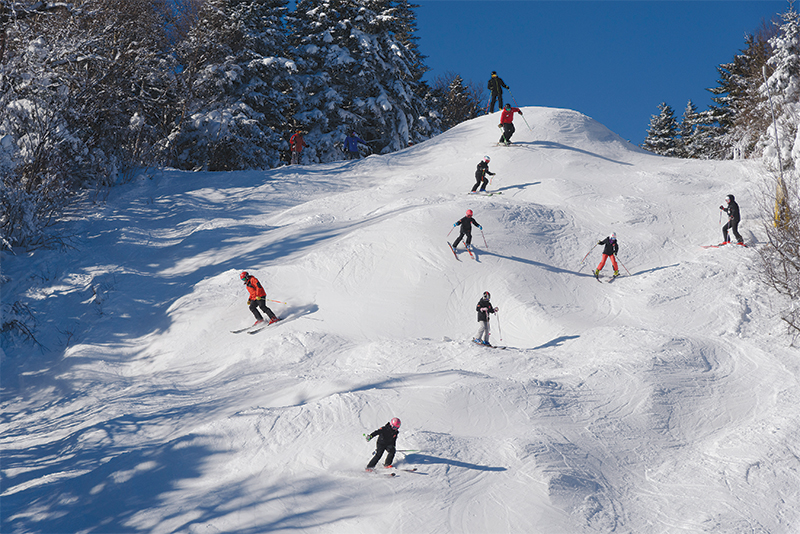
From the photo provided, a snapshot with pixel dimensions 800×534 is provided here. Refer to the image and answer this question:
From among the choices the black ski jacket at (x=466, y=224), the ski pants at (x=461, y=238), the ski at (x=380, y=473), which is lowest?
the ski at (x=380, y=473)

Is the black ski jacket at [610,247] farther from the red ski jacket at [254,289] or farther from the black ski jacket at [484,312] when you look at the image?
the red ski jacket at [254,289]

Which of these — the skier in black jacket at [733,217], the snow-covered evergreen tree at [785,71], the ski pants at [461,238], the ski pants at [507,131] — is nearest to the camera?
the ski pants at [461,238]

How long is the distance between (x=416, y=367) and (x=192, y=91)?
21.3 meters

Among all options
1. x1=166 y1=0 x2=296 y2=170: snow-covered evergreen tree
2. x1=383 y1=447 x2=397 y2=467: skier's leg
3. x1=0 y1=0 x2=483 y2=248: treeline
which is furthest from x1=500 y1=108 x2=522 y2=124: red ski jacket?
x1=383 y1=447 x2=397 y2=467: skier's leg

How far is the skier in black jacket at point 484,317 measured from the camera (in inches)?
498

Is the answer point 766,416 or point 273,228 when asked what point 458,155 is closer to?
point 273,228

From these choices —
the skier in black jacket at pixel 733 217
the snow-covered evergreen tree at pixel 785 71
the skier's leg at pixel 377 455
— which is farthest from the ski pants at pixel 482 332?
the snow-covered evergreen tree at pixel 785 71

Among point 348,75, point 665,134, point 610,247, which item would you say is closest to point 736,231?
point 610,247

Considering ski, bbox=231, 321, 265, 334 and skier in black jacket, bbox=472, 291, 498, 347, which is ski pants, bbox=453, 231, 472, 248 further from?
ski, bbox=231, 321, 265, 334

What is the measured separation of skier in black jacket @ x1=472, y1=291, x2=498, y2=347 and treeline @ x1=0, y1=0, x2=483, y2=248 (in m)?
13.4

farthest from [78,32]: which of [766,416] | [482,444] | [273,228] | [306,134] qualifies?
[766,416]

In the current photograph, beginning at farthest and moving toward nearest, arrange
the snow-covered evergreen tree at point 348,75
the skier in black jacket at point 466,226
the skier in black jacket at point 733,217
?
the snow-covered evergreen tree at point 348,75 < the skier in black jacket at point 733,217 < the skier in black jacket at point 466,226

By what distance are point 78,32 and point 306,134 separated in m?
11.8

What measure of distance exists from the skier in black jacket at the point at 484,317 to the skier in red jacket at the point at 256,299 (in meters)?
5.11
